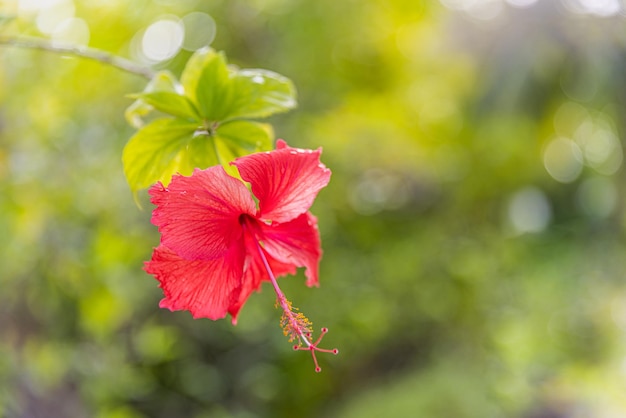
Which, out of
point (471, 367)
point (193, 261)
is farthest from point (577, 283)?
point (193, 261)

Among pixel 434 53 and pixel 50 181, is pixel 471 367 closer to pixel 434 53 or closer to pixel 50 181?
pixel 434 53

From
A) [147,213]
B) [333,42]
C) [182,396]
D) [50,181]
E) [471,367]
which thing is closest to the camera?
[50,181]

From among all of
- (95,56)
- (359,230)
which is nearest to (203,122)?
(95,56)

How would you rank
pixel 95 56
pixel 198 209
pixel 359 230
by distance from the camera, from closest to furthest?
1. pixel 198 209
2. pixel 95 56
3. pixel 359 230

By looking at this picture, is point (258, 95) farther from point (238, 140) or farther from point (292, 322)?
A: point (292, 322)

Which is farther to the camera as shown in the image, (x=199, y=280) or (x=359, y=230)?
(x=359, y=230)

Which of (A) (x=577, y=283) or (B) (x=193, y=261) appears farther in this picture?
(A) (x=577, y=283)

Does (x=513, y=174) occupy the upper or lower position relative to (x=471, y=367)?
upper

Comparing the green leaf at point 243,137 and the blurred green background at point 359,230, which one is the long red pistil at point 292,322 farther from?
the blurred green background at point 359,230
